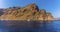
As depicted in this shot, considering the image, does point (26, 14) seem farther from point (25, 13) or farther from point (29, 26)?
point (29, 26)

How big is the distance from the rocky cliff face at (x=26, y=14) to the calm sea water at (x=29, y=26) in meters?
0.08

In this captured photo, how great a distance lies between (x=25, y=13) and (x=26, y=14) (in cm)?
3

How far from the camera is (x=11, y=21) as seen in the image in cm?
280

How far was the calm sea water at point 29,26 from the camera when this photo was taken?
2.75m

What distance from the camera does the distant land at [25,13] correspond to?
2787 mm

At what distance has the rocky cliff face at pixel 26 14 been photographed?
9.15ft

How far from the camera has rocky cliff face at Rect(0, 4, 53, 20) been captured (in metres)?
2.79

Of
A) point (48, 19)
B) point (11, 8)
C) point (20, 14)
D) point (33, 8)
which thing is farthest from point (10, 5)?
point (48, 19)

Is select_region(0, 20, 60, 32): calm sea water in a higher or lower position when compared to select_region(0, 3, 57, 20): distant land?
lower

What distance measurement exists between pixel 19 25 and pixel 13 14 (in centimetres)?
24

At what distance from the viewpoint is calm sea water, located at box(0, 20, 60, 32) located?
275 cm

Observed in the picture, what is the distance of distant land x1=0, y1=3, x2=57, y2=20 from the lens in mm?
2787

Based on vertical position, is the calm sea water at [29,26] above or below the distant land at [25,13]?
below

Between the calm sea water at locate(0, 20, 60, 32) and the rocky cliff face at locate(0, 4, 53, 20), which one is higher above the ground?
the rocky cliff face at locate(0, 4, 53, 20)
